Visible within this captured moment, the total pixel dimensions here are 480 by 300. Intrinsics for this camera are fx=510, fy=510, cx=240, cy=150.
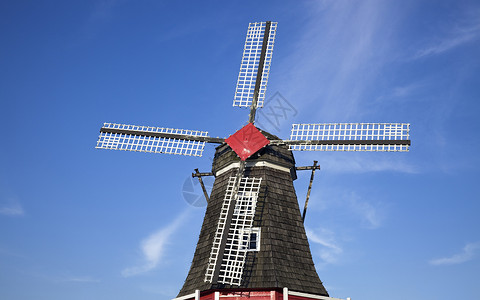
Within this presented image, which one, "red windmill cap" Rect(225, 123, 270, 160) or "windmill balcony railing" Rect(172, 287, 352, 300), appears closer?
"windmill balcony railing" Rect(172, 287, 352, 300)

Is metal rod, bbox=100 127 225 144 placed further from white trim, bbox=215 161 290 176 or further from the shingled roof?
white trim, bbox=215 161 290 176

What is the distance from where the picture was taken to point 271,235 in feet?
55.3

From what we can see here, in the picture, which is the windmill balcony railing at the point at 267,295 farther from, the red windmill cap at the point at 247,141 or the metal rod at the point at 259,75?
the metal rod at the point at 259,75

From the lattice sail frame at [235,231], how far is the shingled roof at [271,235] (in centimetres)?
27

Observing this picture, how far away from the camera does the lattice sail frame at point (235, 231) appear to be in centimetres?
1600

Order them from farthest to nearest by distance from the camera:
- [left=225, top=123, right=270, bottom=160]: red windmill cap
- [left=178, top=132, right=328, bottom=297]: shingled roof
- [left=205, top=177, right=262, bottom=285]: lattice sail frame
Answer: [left=225, top=123, right=270, bottom=160]: red windmill cap, [left=178, top=132, right=328, bottom=297]: shingled roof, [left=205, top=177, right=262, bottom=285]: lattice sail frame

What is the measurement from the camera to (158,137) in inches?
795

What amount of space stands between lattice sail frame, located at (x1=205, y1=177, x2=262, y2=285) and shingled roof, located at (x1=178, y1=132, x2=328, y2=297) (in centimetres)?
27

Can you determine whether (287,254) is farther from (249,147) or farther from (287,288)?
(249,147)

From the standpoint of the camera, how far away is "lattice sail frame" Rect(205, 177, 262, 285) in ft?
52.5

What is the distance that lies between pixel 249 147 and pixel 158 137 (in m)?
4.11

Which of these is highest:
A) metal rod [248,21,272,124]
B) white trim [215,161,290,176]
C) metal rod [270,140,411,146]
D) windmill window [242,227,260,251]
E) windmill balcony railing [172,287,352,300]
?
metal rod [248,21,272,124]

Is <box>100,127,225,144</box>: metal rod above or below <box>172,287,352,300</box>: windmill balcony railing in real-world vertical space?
above

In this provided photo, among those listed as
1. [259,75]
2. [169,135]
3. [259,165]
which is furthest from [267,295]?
[259,75]
